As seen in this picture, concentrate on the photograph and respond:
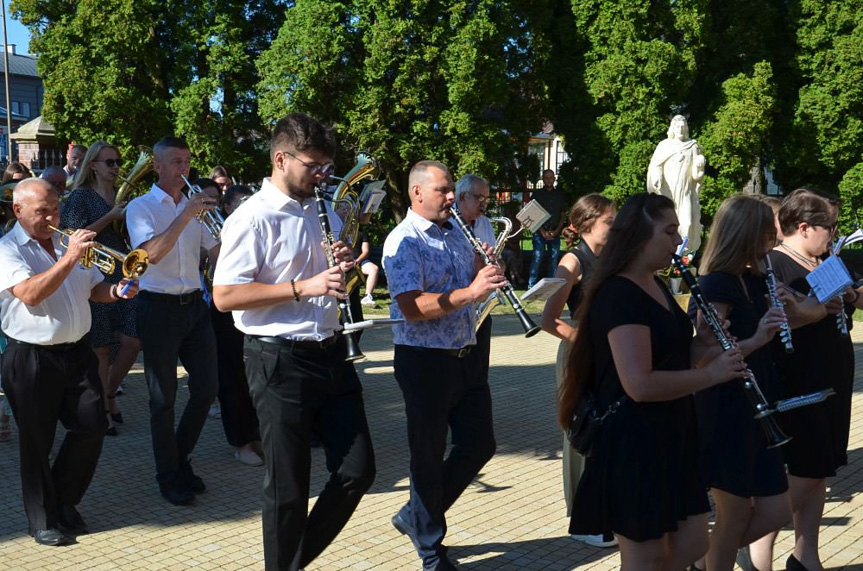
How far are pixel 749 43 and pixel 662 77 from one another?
6.56 feet

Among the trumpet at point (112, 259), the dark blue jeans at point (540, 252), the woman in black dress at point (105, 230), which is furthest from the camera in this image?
the dark blue jeans at point (540, 252)

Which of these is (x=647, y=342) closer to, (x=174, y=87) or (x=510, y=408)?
(x=510, y=408)

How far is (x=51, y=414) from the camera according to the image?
4906 mm

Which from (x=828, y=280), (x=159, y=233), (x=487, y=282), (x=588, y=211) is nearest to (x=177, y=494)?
(x=159, y=233)

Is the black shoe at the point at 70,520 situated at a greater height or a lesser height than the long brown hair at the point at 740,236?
lesser

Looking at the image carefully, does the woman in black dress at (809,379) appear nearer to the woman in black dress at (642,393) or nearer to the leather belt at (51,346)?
the woman in black dress at (642,393)

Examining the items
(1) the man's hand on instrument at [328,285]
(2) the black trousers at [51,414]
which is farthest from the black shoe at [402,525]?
(1) the man's hand on instrument at [328,285]

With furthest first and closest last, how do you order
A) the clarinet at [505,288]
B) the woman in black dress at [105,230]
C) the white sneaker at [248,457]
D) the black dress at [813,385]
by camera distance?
the woman in black dress at [105,230]
the white sneaker at [248,457]
the clarinet at [505,288]
the black dress at [813,385]

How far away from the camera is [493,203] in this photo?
1994 centimetres

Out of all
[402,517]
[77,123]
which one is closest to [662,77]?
[77,123]

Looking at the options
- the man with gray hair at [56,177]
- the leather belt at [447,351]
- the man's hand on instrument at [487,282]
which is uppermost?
the man with gray hair at [56,177]

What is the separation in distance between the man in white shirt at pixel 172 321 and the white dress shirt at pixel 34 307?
0.61m

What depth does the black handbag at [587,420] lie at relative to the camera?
130 inches

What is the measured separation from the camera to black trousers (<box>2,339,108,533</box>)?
483 cm
